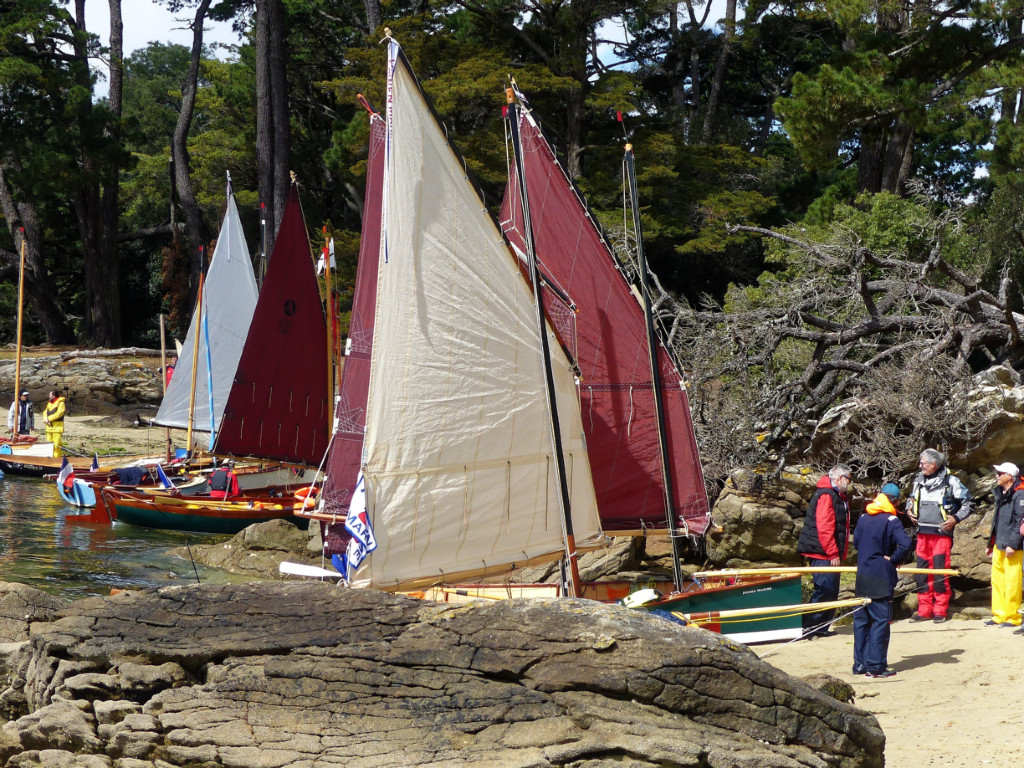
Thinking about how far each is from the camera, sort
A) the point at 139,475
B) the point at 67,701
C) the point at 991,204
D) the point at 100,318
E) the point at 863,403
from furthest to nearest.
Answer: the point at 100,318 < the point at 139,475 < the point at 991,204 < the point at 863,403 < the point at 67,701

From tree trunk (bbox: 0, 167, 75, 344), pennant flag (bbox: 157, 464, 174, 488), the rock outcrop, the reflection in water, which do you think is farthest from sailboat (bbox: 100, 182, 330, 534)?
tree trunk (bbox: 0, 167, 75, 344)

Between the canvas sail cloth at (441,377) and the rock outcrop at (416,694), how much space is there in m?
2.15

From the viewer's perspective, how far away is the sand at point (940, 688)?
6875 millimetres

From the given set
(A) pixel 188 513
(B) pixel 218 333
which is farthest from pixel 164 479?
(B) pixel 218 333

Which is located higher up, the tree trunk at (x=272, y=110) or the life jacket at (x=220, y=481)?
the tree trunk at (x=272, y=110)

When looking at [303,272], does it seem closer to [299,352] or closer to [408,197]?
[299,352]

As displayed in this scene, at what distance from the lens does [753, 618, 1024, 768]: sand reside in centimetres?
688

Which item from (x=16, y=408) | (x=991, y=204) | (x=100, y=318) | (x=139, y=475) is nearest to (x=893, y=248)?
(x=991, y=204)

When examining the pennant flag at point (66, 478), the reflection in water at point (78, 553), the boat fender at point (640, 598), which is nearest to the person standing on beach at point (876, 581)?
the boat fender at point (640, 598)

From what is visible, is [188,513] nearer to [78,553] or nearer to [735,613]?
[78,553]

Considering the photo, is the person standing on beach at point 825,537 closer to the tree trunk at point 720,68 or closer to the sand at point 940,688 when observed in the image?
the sand at point 940,688

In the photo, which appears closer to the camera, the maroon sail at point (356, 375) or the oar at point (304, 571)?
the oar at point (304, 571)

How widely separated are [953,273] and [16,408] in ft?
70.1

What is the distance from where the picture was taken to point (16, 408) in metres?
25.6
